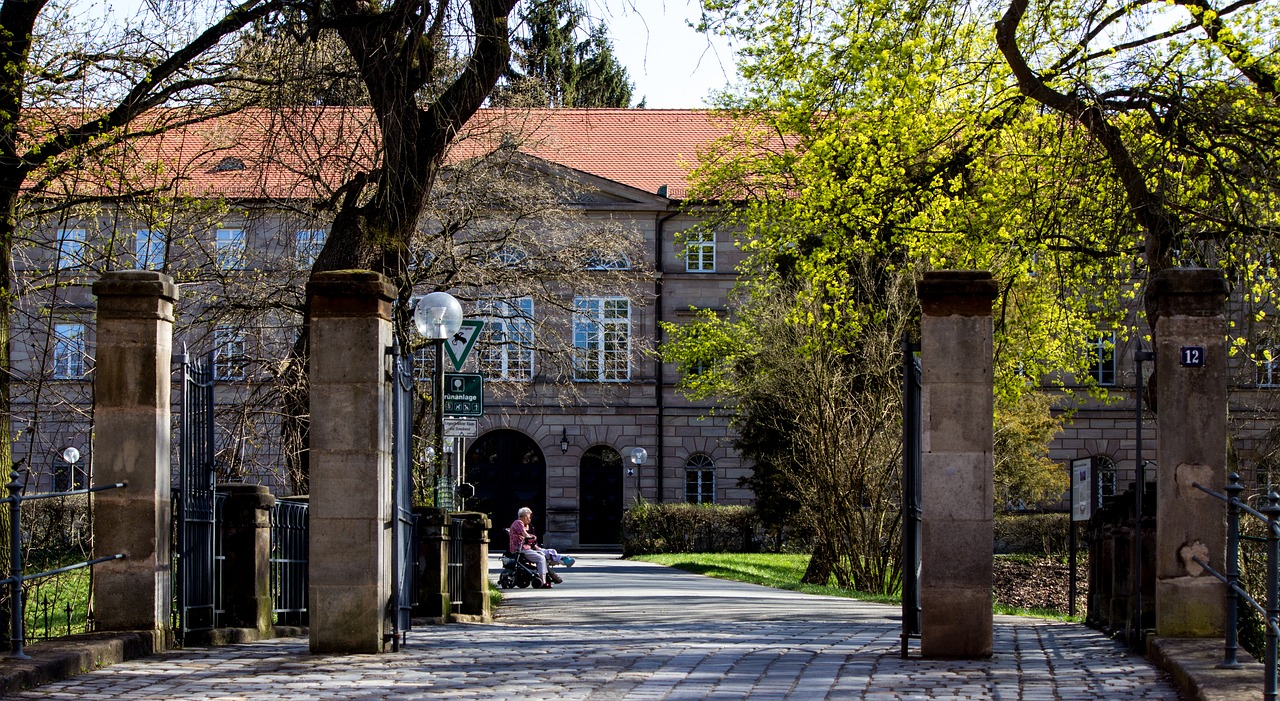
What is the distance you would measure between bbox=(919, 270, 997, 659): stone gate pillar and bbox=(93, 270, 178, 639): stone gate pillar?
16.2 ft

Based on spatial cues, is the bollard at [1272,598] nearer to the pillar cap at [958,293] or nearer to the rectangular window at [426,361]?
the pillar cap at [958,293]

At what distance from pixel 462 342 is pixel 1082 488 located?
6879mm

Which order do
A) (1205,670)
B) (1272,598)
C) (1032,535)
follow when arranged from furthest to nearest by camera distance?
(1032,535), (1205,670), (1272,598)

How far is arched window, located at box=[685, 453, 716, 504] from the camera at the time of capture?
46156mm

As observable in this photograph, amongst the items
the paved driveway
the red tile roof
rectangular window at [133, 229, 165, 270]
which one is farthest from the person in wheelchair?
the paved driveway

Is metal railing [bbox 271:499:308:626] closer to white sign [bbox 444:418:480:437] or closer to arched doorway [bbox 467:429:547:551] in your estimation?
white sign [bbox 444:418:480:437]

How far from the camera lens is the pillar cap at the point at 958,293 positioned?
926 centimetres

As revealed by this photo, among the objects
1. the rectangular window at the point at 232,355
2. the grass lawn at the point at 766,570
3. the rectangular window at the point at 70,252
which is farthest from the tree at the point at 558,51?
the grass lawn at the point at 766,570

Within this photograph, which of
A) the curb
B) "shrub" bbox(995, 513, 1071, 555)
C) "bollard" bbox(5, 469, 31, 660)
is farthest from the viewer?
"shrub" bbox(995, 513, 1071, 555)

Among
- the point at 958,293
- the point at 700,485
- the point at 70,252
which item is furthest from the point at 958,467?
the point at 700,485

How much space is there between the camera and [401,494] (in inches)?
405

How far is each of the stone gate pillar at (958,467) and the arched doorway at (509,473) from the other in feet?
122

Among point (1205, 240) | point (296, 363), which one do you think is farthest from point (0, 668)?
point (1205, 240)

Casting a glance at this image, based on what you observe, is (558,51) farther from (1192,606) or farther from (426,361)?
(426,361)
